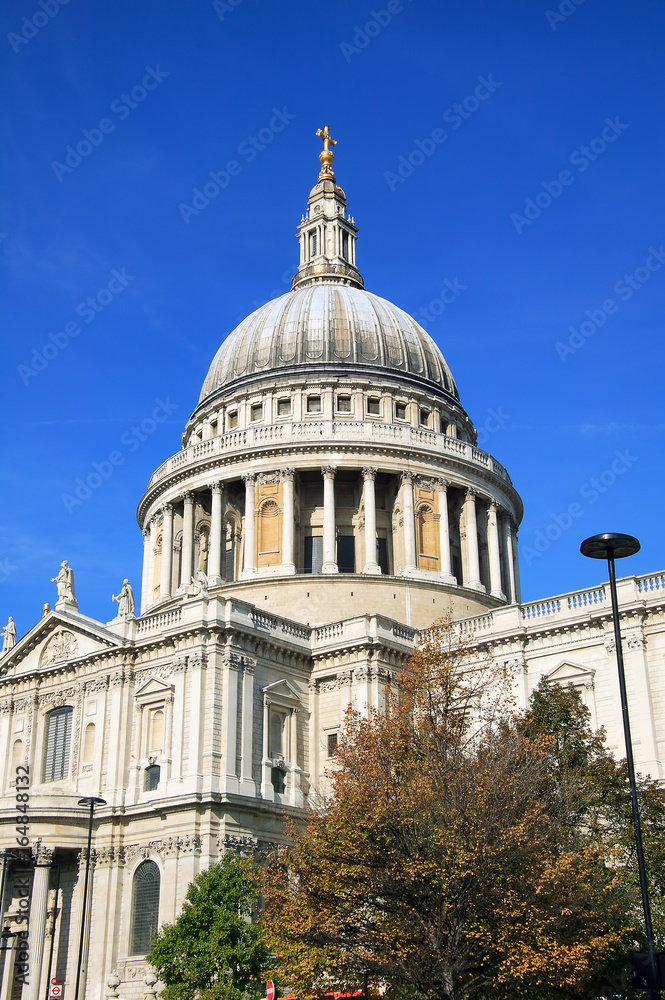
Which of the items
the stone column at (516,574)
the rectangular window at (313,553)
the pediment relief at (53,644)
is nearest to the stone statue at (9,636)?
the pediment relief at (53,644)

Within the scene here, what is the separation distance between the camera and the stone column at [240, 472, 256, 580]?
59406 millimetres

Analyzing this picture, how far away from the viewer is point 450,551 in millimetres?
62656

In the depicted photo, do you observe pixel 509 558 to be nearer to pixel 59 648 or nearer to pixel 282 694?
pixel 282 694

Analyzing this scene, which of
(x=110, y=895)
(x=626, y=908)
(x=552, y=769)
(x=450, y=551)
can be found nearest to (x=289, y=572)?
(x=450, y=551)

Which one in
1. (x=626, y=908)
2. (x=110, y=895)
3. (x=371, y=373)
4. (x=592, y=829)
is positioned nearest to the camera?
(x=626, y=908)

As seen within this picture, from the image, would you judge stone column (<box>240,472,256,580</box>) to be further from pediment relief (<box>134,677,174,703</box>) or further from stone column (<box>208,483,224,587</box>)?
pediment relief (<box>134,677,174,703</box>)

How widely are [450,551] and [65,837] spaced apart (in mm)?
27424

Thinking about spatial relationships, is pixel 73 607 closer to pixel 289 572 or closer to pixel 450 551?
pixel 289 572

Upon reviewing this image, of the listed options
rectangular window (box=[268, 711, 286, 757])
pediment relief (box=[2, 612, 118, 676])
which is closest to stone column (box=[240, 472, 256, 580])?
pediment relief (box=[2, 612, 118, 676])

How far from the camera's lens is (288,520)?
59562 millimetres

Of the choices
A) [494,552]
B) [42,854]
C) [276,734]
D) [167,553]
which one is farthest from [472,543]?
[42,854]

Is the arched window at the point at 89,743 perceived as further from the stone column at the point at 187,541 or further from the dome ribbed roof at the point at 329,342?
the dome ribbed roof at the point at 329,342

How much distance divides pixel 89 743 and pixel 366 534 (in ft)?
63.0

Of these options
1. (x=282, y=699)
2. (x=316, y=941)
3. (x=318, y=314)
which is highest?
(x=318, y=314)
